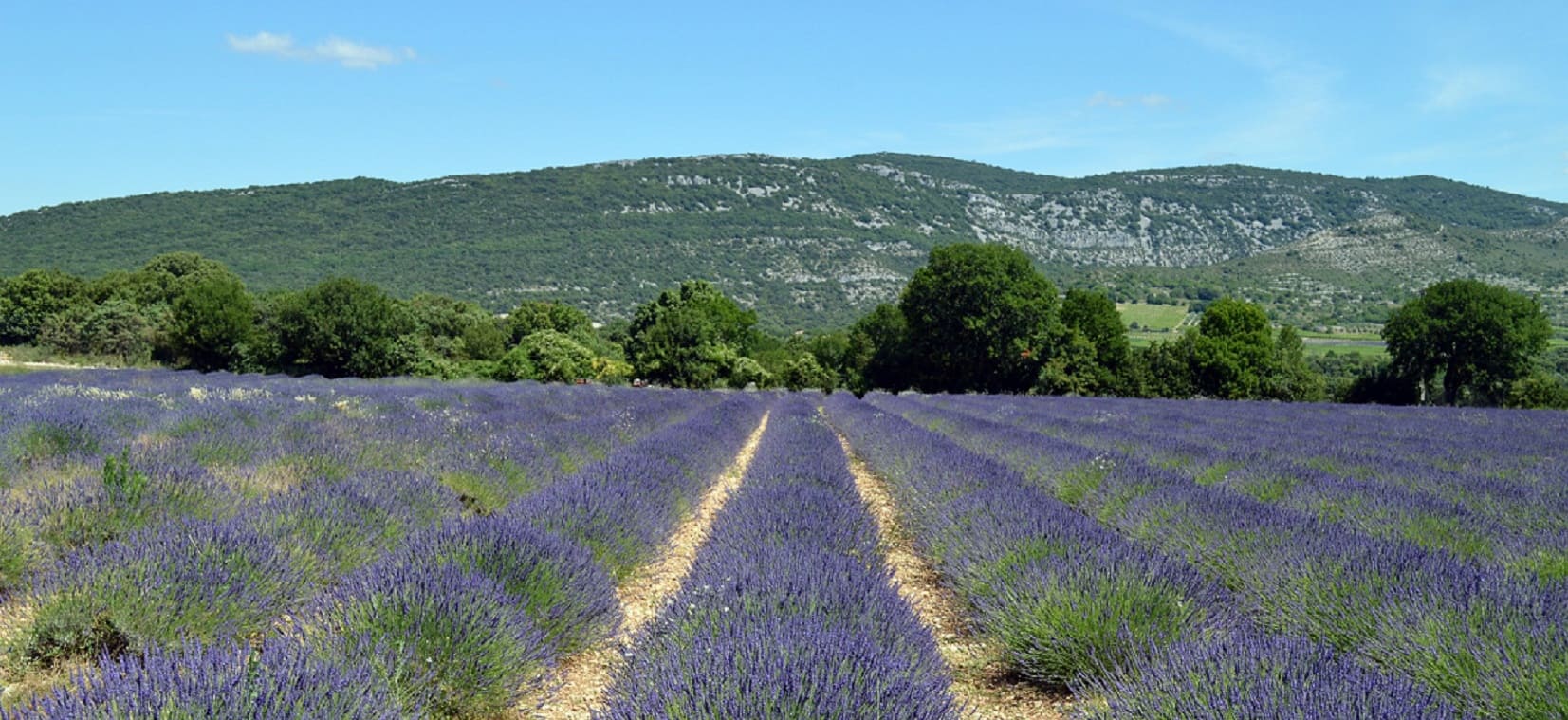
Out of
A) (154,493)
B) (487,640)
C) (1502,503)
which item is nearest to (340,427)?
(154,493)

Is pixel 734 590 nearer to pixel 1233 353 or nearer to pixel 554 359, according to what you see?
pixel 554 359

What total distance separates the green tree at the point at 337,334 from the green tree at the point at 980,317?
71.8 ft

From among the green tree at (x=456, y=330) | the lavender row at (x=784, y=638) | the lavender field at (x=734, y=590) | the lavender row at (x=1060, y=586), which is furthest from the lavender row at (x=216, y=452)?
the green tree at (x=456, y=330)

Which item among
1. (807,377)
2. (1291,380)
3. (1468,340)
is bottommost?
(807,377)

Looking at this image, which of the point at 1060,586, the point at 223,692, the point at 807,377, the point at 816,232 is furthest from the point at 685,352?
the point at 816,232

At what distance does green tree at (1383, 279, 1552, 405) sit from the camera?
34406 mm

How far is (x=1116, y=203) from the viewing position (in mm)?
117250

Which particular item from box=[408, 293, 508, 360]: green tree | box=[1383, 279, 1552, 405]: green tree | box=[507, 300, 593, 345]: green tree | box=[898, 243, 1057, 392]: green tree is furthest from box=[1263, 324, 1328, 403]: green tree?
box=[408, 293, 508, 360]: green tree

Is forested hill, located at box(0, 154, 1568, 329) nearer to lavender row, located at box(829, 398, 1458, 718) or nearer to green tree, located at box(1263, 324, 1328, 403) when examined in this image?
green tree, located at box(1263, 324, 1328, 403)

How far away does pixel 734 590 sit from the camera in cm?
319

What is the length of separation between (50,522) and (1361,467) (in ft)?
30.5

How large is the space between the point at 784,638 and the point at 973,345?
36.2m

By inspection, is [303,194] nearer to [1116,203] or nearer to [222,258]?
[222,258]

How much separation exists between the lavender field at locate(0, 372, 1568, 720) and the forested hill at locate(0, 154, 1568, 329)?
76.0 m
